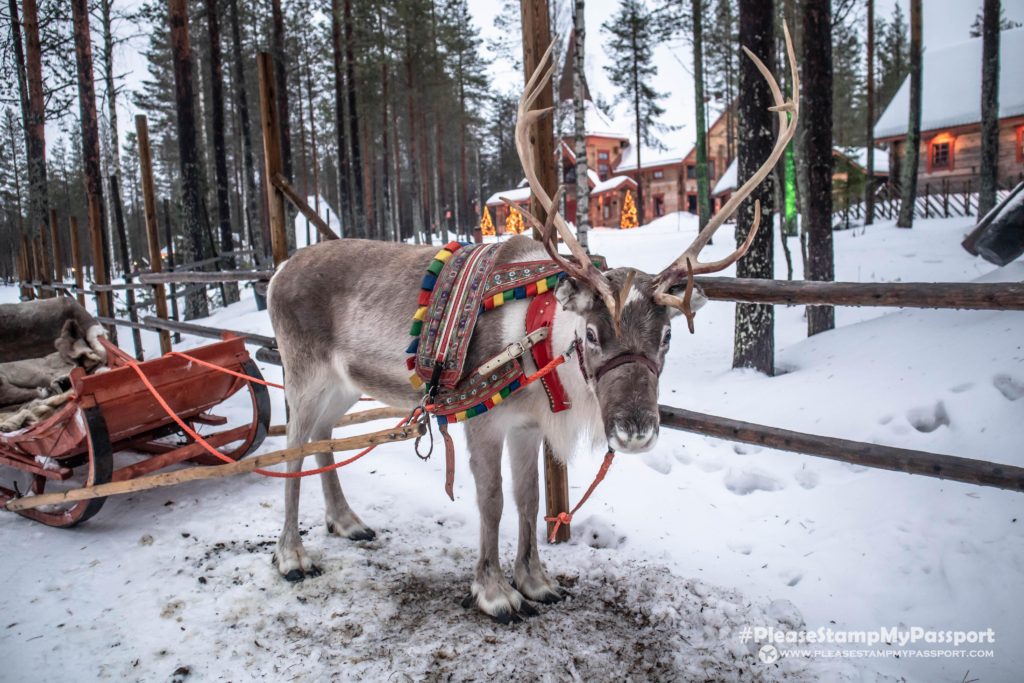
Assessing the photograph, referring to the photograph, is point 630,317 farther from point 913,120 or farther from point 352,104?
point 913,120

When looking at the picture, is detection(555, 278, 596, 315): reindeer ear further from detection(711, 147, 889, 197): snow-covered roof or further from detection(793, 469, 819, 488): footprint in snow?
detection(711, 147, 889, 197): snow-covered roof

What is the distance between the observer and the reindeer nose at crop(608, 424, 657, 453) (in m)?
1.94

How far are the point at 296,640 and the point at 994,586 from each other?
3.22 m

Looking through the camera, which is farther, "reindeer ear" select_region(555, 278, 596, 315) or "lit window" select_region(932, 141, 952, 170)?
"lit window" select_region(932, 141, 952, 170)

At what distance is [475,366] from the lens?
2.65 metres

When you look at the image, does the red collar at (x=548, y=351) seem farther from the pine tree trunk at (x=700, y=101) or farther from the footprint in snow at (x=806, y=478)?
the pine tree trunk at (x=700, y=101)

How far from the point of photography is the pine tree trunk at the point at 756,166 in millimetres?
5949

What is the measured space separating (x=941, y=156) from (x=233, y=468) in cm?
3100

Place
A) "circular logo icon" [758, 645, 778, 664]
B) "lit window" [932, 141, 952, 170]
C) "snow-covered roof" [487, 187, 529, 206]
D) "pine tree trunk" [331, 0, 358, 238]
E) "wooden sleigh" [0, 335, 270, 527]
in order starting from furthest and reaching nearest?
1. "lit window" [932, 141, 952, 170]
2. "pine tree trunk" [331, 0, 358, 238]
3. "snow-covered roof" [487, 187, 529, 206]
4. "wooden sleigh" [0, 335, 270, 527]
5. "circular logo icon" [758, 645, 778, 664]

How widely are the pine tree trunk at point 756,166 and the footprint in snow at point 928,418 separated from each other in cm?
218

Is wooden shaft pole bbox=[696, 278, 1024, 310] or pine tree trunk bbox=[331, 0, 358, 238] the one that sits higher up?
pine tree trunk bbox=[331, 0, 358, 238]

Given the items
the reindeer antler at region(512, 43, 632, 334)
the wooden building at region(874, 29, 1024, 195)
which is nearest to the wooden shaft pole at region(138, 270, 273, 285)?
the reindeer antler at region(512, 43, 632, 334)

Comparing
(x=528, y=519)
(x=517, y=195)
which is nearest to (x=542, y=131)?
(x=517, y=195)

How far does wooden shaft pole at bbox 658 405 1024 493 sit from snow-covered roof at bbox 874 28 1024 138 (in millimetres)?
25913
